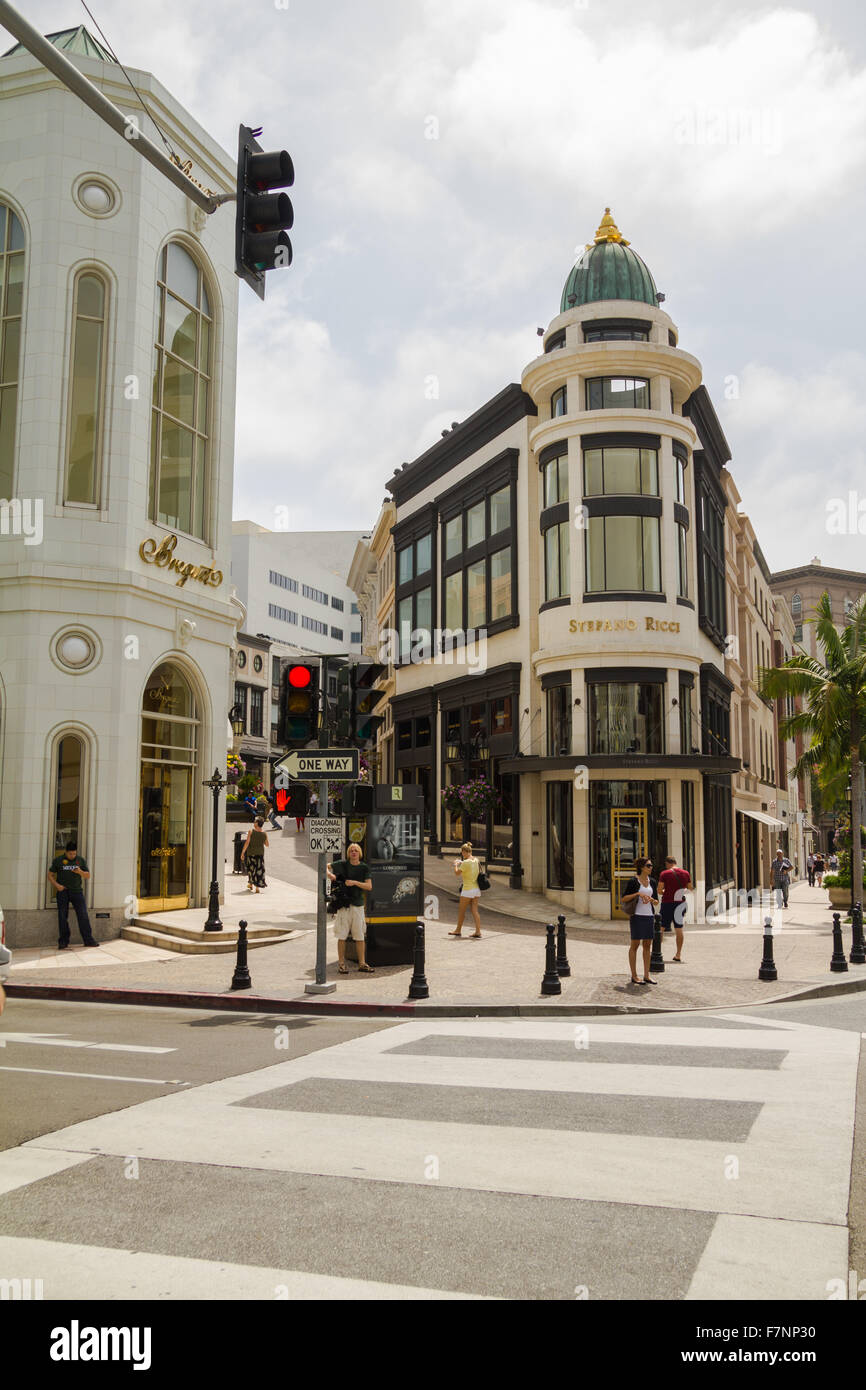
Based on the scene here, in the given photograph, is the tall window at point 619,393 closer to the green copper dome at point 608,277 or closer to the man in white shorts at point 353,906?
the green copper dome at point 608,277

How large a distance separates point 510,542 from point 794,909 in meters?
14.4

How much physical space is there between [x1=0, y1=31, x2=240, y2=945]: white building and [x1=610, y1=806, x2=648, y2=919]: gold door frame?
9980 mm

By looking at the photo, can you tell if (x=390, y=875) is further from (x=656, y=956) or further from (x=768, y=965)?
(x=768, y=965)

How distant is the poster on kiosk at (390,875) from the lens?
637 inches

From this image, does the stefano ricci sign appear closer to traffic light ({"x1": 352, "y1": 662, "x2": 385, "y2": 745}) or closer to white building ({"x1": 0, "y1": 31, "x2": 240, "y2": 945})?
white building ({"x1": 0, "y1": 31, "x2": 240, "y2": 945})

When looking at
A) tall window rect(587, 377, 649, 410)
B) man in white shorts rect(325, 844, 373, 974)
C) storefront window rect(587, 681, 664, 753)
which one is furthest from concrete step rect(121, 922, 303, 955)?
tall window rect(587, 377, 649, 410)

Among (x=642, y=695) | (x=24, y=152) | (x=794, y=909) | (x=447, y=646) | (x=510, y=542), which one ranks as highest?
(x=24, y=152)

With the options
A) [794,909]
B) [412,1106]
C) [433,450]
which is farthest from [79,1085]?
[433,450]

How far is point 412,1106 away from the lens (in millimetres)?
7602

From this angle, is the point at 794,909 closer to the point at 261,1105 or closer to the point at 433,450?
the point at 433,450

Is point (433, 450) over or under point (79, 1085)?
over

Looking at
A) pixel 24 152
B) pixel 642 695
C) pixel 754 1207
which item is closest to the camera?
pixel 754 1207

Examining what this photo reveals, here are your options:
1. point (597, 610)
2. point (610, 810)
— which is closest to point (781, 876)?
point (610, 810)

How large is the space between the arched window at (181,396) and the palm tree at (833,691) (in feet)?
53.6
